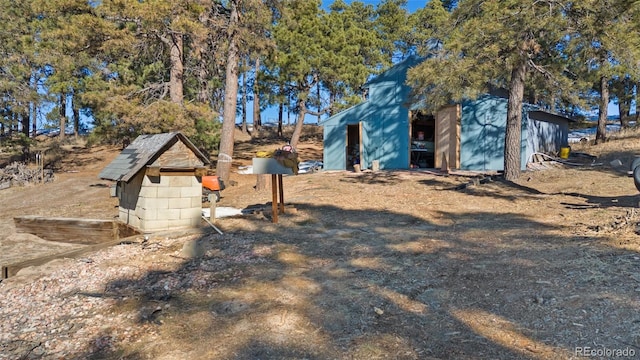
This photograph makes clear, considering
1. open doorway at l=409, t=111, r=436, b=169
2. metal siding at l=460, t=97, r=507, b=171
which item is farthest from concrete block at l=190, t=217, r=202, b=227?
open doorway at l=409, t=111, r=436, b=169

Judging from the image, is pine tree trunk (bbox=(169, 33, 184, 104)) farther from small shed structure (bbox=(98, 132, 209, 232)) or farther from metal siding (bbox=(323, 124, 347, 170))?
small shed structure (bbox=(98, 132, 209, 232))

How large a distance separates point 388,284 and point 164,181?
15.9ft

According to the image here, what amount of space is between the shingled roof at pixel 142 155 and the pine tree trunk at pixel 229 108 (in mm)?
6204

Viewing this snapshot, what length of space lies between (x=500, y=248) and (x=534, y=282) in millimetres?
1436

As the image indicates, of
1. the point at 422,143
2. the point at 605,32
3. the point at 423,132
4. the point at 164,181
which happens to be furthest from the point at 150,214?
the point at 423,132

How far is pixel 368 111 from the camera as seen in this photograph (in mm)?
18094

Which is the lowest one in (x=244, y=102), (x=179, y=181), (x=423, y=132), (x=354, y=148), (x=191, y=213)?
(x=191, y=213)

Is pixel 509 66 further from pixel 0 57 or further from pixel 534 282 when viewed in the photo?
pixel 0 57

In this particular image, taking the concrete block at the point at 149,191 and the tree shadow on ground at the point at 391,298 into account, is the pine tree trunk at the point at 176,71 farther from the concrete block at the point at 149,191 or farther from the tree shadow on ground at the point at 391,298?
the tree shadow on ground at the point at 391,298

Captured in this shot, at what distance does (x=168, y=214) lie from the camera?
7.34m

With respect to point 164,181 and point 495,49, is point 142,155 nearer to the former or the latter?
point 164,181

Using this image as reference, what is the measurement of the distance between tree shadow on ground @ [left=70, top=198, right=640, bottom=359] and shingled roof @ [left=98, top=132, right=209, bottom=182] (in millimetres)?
1878

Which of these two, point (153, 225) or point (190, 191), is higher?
point (190, 191)

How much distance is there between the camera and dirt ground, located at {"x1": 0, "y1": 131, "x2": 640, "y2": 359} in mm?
3273
